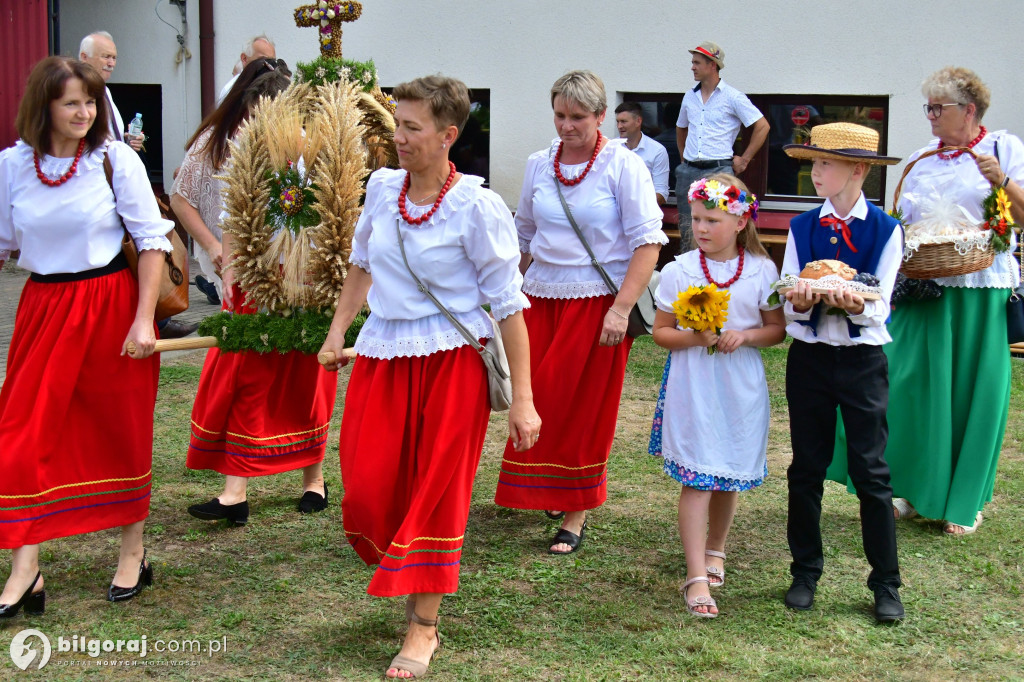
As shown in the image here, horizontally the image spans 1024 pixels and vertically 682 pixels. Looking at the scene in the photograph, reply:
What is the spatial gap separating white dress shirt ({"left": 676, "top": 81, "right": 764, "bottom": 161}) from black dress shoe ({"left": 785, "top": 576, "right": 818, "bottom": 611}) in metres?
6.40

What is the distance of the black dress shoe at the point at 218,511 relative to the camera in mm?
5148

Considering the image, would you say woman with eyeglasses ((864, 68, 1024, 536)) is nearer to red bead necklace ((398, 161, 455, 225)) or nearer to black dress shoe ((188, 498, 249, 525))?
red bead necklace ((398, 161, 455, 225))

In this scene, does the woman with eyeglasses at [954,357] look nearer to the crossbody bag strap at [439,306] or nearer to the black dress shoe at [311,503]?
the crossbody bag strap at [439,306]

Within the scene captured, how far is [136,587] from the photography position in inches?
174

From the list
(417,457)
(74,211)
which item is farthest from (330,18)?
(417,457)

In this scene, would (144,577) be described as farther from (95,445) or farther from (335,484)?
(335,484)

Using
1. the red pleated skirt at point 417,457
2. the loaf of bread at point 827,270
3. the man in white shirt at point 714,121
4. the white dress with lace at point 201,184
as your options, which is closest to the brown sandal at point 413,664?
the red pleated skirt at point 417,457

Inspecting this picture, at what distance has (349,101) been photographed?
15.9 ft

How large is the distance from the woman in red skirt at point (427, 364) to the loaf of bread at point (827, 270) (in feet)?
3.43

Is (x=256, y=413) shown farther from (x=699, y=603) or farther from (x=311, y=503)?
(x=699, y=603)

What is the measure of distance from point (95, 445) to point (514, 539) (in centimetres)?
187

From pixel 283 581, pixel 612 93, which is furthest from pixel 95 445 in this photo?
pixel 612 93

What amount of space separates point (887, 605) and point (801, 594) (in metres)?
0.32

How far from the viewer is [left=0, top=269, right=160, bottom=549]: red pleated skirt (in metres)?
4.11
